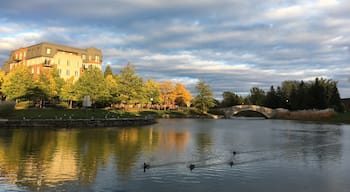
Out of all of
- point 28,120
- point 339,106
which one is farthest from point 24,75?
point 339,106

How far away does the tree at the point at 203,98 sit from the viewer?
402 ft

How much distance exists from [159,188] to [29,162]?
8797 millimetres

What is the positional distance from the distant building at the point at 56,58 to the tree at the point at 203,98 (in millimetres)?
37822

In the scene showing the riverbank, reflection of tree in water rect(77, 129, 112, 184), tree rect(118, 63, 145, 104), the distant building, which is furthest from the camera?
the distant building

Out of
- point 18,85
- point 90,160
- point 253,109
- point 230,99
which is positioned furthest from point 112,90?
point 230,99

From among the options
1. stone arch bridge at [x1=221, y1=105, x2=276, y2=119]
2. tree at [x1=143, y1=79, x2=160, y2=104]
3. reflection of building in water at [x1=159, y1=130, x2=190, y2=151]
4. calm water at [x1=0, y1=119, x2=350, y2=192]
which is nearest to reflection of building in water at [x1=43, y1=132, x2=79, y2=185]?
calm water at [x1=0, y1=119, x2=350, y2=192]

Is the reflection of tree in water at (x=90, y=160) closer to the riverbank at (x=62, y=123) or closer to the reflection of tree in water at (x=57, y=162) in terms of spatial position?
the reflection of tree in water at (x=57, y=162)

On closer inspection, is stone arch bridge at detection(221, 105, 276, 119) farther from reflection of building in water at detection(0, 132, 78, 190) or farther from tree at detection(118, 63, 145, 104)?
reflection of building in water at detection(0, 132, 78, 190)

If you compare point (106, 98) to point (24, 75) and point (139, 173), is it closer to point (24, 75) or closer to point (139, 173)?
point (24, 75)

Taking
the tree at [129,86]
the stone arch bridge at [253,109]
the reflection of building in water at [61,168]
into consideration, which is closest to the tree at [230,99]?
the stone arch bridge at [253,109]

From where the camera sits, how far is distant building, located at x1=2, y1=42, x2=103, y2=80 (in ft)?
373

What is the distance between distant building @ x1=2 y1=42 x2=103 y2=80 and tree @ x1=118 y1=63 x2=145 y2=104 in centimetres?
3134

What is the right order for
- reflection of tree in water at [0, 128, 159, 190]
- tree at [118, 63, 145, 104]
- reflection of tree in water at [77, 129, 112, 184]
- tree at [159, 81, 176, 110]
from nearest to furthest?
reflection of tree in water at [0, 128, 159, 190] < reflection of tree in water at [77, 129, 112, 184] < tree at [118, 63, 145, 104] < tree at [159, 81, 176, 110]

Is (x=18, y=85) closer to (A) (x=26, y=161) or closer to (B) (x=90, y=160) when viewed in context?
(A) (x=26, y=161)
